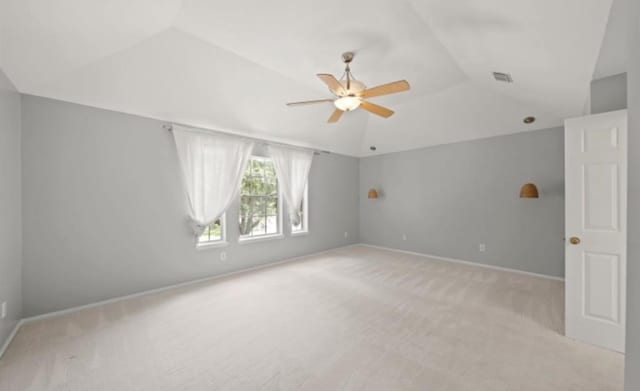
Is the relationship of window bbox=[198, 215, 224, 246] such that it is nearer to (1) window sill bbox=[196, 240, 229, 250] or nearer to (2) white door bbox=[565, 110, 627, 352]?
(1) window sill bbox=[196, 240, 229, 250]

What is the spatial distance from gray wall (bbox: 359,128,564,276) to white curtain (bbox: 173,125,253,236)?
12.2 ft

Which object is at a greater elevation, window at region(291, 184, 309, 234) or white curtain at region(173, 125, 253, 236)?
white curtain at region(173, 125, 253, 236)

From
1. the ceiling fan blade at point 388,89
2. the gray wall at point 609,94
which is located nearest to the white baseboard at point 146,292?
the ceiling fan blade at point 388,89

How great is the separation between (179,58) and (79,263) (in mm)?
2738

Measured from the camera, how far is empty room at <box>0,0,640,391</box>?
191 cm

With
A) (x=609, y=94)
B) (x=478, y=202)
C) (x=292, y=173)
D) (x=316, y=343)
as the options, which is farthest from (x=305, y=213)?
(x=609, y=94)

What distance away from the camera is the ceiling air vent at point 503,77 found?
9.80ft

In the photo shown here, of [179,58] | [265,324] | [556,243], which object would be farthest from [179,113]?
[556,243]

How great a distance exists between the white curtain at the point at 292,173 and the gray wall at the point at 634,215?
14.6 feet

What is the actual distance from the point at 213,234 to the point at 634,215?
4469 millimetres

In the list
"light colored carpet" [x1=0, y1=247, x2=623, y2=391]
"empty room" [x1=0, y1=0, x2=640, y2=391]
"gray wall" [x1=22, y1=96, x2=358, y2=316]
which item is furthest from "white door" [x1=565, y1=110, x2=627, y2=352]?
"gray wall" [x1=22, y1=96, x2=358, y2=316]

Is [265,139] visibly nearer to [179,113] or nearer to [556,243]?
[179,113]

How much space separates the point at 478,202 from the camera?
4836 millimetres

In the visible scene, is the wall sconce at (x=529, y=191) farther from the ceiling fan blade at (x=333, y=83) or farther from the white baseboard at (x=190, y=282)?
the ceiling fan blade at (x=333, y=83)
